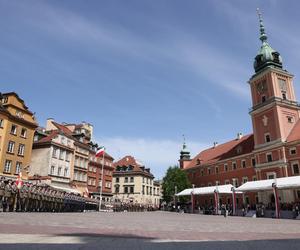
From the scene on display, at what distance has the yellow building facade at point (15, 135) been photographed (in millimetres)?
36719

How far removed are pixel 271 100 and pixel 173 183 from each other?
27355 millimetres

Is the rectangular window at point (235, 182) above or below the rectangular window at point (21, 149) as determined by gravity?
below

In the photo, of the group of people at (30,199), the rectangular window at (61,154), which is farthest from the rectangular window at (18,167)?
the group of people at (30,199)

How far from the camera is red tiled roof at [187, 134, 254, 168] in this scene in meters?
58.1

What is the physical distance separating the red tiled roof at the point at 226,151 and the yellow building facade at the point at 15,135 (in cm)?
3866

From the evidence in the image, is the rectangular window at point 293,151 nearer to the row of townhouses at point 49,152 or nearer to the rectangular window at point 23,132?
the row of townhouses at point 49,152

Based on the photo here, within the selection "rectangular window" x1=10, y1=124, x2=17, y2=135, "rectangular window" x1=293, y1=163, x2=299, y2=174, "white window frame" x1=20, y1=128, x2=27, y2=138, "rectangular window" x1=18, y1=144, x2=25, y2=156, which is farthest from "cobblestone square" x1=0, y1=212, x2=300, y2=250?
"rectangular window" x1=293, y1=163, x2=299, y2=174

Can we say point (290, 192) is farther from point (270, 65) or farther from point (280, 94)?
point (270, 65)

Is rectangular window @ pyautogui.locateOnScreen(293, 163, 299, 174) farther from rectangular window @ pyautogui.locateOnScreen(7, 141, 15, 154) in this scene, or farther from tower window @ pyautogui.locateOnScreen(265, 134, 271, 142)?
rectangular window @ pyautogui.locateOnScreen(7, 141, 15, 154)

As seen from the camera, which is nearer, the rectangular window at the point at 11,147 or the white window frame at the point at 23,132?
the rectangular window at the point at 11,147

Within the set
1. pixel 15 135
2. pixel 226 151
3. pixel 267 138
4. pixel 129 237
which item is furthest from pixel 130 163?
pixel 129 237

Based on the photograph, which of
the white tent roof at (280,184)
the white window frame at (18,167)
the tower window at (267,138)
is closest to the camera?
the white tent roof at (280,184)

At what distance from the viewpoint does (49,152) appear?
44.3 m

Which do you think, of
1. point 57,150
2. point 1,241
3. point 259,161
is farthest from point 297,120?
point 1,241
